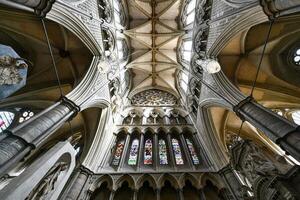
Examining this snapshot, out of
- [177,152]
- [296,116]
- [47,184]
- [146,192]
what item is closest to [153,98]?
[177,152]

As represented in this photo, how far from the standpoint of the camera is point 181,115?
14414mm

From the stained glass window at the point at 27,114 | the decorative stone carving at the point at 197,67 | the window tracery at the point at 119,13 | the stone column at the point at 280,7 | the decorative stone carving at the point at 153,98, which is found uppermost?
the window tracery at the point at 119,13

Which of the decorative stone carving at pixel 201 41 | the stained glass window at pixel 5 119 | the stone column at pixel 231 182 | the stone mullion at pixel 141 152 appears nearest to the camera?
the stone column at pixel 231 182

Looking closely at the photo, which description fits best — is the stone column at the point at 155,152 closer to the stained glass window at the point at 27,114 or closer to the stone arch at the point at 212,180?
the stone arch at the point at 212,180

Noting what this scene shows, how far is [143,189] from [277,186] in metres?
5.81

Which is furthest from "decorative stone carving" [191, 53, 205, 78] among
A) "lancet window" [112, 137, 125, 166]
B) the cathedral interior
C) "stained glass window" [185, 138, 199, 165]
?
"lancet window" [112, 137, 125, 166]

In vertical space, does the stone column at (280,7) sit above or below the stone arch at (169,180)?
above

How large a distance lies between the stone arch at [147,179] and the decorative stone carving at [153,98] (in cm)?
833

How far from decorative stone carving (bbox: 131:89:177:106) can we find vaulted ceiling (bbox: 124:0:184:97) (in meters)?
0.61

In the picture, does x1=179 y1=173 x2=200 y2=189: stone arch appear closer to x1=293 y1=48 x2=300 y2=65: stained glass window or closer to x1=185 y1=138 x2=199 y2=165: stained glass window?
x1=185 y1=138 x2=199 y2=165: stained glass window

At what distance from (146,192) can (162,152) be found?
2.78 m

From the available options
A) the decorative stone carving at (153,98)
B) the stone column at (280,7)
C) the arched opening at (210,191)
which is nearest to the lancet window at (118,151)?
the arched opening at (210,191)

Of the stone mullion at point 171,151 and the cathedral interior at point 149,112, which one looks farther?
the stone mullion at point 171,151

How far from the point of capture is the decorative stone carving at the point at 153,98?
1695 cm
